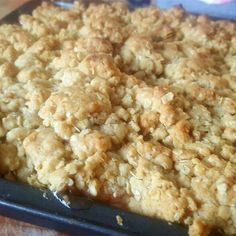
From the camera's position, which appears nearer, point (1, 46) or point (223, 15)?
point (1, 46)

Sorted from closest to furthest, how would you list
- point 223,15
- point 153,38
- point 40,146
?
point 40,146 < point 153,38 < point 223,15

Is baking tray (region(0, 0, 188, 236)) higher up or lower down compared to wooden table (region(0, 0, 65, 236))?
higher up

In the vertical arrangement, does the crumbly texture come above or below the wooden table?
above

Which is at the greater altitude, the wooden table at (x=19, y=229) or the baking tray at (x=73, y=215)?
the baking tray at (x=73, y=215)

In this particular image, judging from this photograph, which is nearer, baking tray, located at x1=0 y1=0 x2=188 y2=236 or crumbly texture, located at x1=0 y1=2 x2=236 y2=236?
baking tray, located at x1=0 y1=0 x2=188 y2=236

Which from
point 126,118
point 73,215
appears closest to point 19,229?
point 73,215

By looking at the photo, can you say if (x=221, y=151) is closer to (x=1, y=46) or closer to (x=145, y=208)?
(x=145, y=208)

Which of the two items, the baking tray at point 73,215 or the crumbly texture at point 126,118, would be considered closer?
the baking tray at point 73,215

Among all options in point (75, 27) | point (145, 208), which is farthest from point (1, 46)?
point (145, 208)
